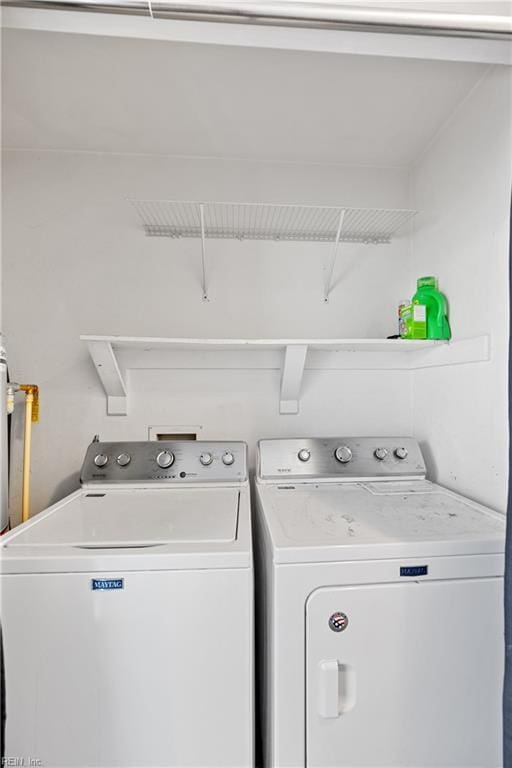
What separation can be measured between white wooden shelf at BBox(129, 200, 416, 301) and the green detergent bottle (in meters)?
0.44

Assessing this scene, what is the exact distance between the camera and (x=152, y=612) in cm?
101

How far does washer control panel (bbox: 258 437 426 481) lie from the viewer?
5.78ft

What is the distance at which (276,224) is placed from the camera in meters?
2.03

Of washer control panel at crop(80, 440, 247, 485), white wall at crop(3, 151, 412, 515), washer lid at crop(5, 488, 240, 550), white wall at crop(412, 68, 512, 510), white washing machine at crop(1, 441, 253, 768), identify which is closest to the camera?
white washing machine at crop(1, 441, 253, 768)

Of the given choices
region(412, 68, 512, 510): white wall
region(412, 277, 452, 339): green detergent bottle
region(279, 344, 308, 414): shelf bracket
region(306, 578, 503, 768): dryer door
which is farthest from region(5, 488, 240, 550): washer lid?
region(412, 277, 452, 339): green detergent bottle

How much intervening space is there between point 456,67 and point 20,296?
215 centimetres

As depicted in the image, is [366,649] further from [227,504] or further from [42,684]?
[42,684]

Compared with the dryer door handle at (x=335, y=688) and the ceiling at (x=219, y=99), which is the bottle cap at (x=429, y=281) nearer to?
the ceiling at (x=219, y=99)

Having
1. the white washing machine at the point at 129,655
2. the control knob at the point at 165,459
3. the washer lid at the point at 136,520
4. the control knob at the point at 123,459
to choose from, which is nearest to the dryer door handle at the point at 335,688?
the white washing machine at the point at 129,655

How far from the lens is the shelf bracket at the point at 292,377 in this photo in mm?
1759

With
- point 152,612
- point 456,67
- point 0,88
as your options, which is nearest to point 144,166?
point 0,88

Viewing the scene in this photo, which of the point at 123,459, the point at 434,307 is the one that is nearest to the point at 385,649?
the point at 123,459

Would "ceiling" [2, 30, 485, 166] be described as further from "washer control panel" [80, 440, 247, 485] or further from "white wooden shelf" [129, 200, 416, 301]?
"washer control panel" [80, 440, 247, 485]

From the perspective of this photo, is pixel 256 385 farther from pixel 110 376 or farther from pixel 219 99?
pixel 219 99
